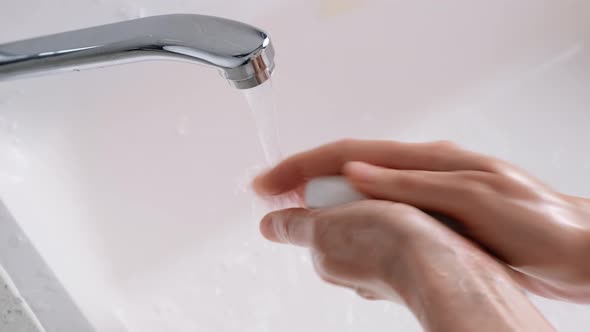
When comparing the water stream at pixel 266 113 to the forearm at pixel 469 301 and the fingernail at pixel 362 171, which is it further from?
the forearm at pixel 469 301

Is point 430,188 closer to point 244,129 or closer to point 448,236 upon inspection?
point 448,236

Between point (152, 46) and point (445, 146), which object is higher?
point (152, 46)

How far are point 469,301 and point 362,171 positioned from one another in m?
0.17

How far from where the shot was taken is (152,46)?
37cm

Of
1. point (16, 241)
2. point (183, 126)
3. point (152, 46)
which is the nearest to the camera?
point (152, 46)

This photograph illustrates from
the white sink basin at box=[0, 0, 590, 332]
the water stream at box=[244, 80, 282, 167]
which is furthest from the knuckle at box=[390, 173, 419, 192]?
the white sink basin at box=[0, 0, 590, 332]

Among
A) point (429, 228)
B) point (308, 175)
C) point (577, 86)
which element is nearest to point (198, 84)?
point (308, 175)

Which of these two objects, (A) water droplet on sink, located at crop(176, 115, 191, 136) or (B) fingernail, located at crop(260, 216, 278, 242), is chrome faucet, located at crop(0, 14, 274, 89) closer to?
(B) fingernail, located at crop(260, 216, 278, 242)

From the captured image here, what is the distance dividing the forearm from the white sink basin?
311 mm

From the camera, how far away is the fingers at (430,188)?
502 millimetres

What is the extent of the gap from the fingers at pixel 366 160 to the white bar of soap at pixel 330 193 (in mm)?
20

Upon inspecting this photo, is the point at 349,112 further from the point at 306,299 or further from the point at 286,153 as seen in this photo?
the point at 306,299

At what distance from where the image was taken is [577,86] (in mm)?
1111

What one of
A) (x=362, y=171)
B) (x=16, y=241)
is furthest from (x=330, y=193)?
(x=16, y=241)
